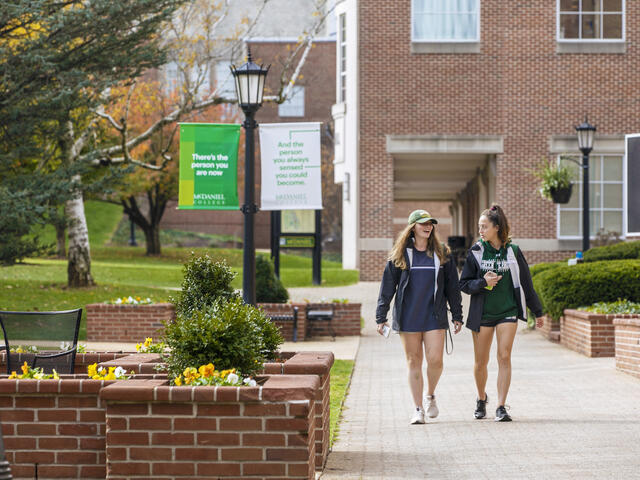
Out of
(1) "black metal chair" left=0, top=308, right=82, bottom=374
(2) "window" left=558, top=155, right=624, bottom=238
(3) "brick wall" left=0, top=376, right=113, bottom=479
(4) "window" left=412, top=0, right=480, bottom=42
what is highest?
(4) "window" left=412, top=0, right=480, bottom=42

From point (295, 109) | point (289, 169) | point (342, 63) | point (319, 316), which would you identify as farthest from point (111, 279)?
point (295, 109)

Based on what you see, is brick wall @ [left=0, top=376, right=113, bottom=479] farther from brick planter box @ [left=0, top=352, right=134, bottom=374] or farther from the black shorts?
the black shorts

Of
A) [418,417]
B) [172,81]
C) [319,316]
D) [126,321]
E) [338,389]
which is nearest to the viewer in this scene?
[418,417]

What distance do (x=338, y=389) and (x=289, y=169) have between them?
4.85 meters

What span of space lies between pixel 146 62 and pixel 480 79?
1155 cm

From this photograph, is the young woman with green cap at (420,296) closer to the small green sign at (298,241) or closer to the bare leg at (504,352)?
the bare leg at (504,352)

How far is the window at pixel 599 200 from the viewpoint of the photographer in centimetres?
2780

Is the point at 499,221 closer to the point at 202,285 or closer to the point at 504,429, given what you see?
the point at 504,429

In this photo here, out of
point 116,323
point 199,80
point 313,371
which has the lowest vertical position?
point 116,323

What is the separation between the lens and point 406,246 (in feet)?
27.5

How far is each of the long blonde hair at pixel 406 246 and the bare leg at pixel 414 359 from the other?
23.2 inches

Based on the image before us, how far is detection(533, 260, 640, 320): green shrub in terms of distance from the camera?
1455 cm

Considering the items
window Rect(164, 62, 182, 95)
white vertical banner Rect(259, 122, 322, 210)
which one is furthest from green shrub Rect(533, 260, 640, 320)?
window Rect(164, 62, 182, 95)

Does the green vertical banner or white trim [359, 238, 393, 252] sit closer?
the green vertical banner
